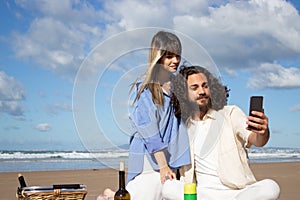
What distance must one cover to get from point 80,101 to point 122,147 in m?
0.55

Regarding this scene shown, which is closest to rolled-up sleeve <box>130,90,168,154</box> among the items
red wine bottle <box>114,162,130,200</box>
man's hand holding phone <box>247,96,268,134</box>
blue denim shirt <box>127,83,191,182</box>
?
blue denim shirt <box>127,83,191,182</box>

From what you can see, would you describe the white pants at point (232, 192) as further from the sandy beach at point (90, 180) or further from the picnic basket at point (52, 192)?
the sandy beach at point (90, 180)

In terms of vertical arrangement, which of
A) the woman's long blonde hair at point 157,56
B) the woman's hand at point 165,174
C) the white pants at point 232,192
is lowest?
the white pants at point 232,192

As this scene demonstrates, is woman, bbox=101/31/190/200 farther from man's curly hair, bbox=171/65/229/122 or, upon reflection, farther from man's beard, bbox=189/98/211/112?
man's beard, bbox=189/98/211/112

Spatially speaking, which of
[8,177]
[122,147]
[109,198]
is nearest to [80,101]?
[122,147]

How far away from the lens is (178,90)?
407 cm

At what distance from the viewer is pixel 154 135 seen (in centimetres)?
389

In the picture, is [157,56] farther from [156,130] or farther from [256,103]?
[256,103]

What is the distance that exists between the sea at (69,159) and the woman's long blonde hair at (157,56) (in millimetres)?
527

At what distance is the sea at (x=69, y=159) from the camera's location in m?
3.88

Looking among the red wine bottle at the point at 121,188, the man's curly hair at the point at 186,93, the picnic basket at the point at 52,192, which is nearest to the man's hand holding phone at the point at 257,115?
the man's curly hair at the point at 186,93

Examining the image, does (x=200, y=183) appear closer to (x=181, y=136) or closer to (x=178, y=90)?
(x=181, y=136)

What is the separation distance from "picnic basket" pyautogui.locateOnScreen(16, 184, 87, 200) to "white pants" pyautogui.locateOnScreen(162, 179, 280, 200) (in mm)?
664

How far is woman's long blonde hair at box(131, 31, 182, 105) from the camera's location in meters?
3.99
